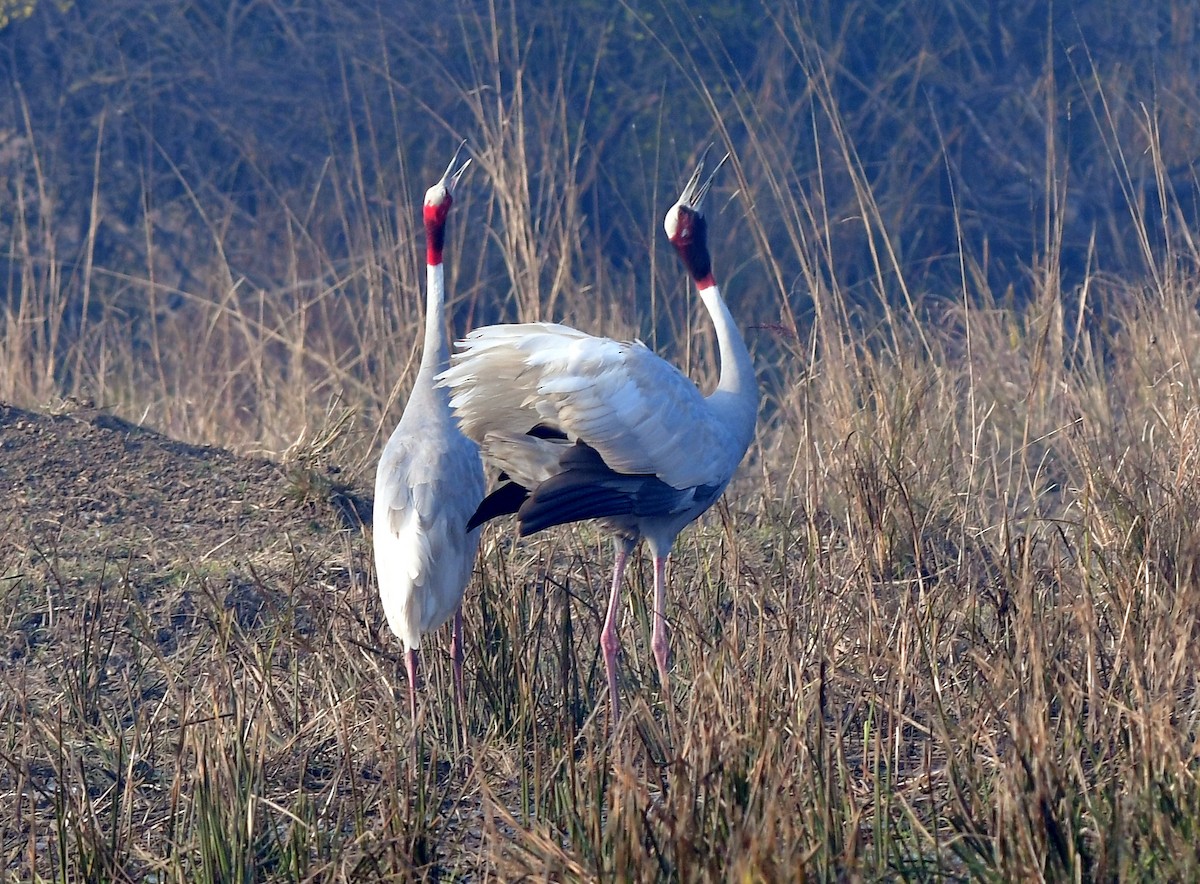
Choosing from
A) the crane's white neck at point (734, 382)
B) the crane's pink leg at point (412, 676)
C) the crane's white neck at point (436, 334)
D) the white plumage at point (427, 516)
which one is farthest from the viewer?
the crane's white neck at point (436, 334)

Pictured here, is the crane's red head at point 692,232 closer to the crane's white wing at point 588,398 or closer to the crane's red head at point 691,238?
the crane's red head at point 691,238

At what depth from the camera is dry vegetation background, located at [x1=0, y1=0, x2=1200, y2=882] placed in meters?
2.79

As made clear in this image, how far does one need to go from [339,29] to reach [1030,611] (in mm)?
7445

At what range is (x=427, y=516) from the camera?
3.71 meters

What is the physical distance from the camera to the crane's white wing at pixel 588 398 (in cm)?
361

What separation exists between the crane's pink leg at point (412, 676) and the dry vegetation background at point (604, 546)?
50 mm

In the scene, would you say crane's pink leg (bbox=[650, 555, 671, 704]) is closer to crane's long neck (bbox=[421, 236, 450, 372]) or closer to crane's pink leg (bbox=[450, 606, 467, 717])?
crane's pink leg (bbox=[450, 606, 467, 717])

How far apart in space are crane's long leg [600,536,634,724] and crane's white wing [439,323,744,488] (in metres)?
0.26

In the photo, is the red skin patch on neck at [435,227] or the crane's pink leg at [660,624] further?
the red skin patch on neck at [435,227]

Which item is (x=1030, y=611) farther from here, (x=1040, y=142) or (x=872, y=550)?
(x=1040, y=142)

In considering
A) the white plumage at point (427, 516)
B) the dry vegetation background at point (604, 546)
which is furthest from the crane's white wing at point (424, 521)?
the dry vegetation background at point (604, 546)

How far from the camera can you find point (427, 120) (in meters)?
9.36

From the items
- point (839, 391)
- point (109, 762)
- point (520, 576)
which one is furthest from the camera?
point (839, 391)

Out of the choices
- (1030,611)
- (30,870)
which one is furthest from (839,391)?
(30,870)
